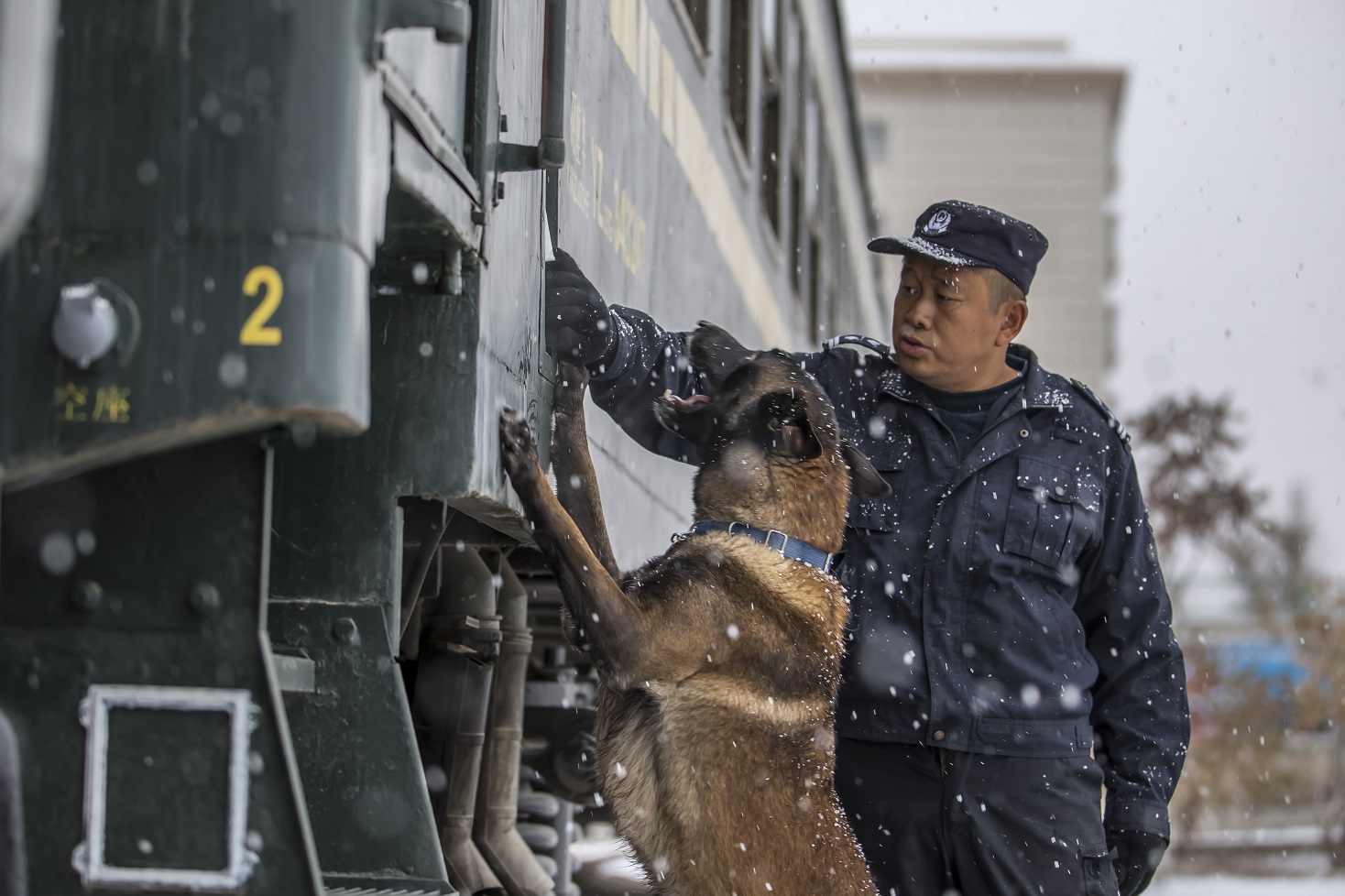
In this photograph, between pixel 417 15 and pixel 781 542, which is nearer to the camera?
pixel 417 15

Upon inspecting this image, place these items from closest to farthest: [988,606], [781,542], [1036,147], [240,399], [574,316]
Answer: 1. [240,399]
2. [574,316]
3. [781,542]
4. [988,606]
5. [1036,147]

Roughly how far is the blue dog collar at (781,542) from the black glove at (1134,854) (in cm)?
97

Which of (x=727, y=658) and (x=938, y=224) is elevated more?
(x=938, y=224)

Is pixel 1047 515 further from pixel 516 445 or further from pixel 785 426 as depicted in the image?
pixel 516 445

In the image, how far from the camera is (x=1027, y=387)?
11.5ft

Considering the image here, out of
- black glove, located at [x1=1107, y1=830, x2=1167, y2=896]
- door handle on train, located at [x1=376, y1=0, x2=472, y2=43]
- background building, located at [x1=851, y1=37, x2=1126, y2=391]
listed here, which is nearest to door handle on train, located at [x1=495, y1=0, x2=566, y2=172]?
door handle on train, located at [x1=376, y1=0, x2=472, y2=43]

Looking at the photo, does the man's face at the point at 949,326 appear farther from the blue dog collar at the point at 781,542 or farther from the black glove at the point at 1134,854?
the black glove at the point at 1134,854

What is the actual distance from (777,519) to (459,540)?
2.37 feet

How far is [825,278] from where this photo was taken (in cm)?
1002

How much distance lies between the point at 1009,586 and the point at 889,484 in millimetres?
373

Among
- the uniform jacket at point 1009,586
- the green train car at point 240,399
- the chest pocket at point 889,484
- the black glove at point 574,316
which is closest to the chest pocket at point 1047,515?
the uniform jacket at point 1009,586


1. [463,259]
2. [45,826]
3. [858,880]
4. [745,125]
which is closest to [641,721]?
[858,880]

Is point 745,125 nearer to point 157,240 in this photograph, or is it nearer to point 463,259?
point 463,259

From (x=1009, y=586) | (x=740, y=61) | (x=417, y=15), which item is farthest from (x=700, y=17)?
(x=417, y=15)
